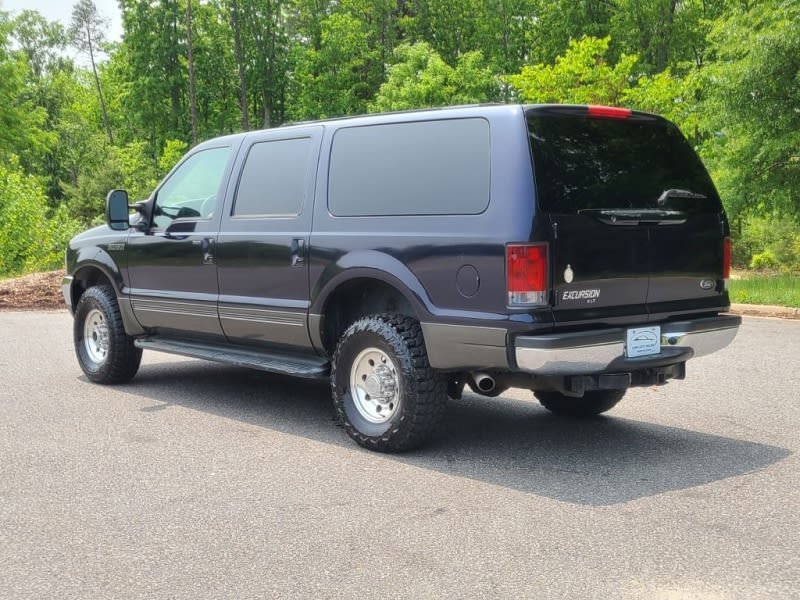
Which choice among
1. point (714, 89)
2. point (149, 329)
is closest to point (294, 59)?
point (714, 89)

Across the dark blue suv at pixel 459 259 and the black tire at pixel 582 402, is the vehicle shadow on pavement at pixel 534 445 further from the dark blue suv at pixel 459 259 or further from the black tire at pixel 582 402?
the dark blue suv at pixel 459 259

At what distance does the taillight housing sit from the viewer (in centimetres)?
498

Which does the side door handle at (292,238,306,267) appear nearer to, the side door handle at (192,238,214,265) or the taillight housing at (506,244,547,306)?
the side door handle at (192,238,214,265)

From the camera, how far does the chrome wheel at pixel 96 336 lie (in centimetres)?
812

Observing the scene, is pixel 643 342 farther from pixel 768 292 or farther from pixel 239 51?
pixel 239 51

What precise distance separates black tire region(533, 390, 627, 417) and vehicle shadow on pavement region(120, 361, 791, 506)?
9 centimetres

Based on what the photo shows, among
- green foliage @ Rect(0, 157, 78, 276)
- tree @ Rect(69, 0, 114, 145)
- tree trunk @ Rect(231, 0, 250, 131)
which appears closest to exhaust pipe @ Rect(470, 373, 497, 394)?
green foliage @ Rect(0, 157, 78, 276)

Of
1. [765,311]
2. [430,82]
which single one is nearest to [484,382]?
[765,311]

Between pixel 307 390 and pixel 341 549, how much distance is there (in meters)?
3.99

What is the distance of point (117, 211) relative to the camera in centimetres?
757

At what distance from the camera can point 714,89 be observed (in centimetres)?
1745

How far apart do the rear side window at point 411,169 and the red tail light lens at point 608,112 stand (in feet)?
2.40

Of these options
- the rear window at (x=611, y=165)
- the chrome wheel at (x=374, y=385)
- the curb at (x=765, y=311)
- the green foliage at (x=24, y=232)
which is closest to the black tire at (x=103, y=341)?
the chrome wheel at (x=374, y=385)

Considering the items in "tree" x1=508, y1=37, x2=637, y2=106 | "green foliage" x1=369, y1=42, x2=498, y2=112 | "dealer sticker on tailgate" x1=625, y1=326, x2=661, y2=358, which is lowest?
"dealer sticker on tailgate" x1=625, y1=326, x2=661, y2=358
